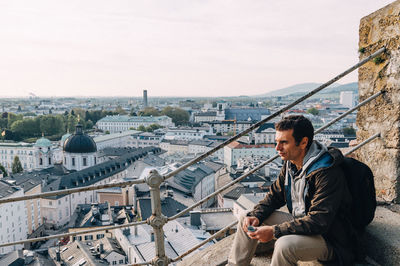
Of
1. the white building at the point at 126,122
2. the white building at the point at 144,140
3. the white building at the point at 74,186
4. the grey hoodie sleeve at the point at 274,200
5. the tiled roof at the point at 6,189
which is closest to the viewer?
the grey hoodie sleeve at the point at 274,200

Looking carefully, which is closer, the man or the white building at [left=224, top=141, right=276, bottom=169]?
the man

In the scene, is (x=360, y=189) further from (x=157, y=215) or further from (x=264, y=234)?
(x=157, y=215)

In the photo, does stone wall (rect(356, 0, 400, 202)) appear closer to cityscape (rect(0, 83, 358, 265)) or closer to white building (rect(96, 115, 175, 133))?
cityscape (rect(0, 83, 358, 265))

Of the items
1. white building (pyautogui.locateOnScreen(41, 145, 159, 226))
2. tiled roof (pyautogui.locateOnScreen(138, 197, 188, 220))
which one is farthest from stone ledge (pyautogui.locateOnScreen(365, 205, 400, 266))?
white building (pyautogui.locateOnScreen(41, 145, 159, 226))

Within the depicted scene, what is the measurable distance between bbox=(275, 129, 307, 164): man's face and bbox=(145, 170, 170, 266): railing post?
0.87 meters

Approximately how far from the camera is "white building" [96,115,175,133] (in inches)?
3846

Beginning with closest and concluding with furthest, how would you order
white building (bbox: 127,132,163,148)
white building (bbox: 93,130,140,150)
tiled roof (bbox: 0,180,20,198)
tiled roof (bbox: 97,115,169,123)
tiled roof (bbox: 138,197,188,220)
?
1. tiled roof (bbox: 138,197,188,220)
2. tiled roof (bbox: 0,180,20,198)
3. white building (bbox: 93,130,140,150)
4. white building (bbox: 127,132,163,148)
5. tiled roof (bbox: 97,115,169,123)

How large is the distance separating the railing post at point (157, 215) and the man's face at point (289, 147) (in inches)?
34.1

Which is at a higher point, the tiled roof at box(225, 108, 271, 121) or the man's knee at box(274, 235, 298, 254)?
the man's knee at box(274, 235, 298, 254)

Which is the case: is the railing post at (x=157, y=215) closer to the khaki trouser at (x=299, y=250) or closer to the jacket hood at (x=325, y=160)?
the khaki trouser at (x=299, y=250)

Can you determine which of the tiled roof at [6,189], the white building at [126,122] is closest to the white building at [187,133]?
the white building at [126,122]

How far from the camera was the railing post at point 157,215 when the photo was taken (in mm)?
2664

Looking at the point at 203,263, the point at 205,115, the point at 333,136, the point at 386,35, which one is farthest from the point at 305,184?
the point at 205,115

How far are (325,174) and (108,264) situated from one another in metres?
17.5
